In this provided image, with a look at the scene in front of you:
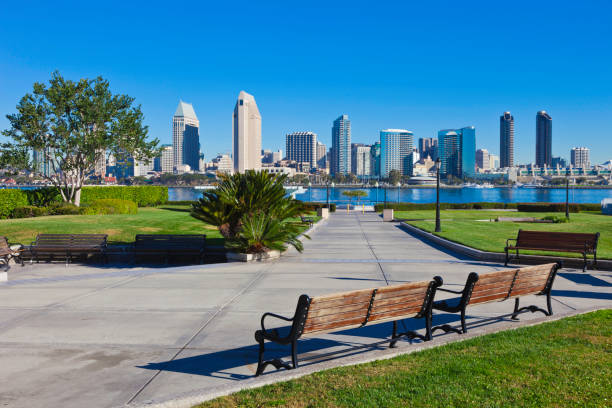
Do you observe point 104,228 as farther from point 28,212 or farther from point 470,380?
point 470,380

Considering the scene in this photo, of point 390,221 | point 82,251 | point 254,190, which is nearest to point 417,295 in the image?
point 254,190

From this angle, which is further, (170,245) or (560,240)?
(170,245)

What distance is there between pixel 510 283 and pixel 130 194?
138ft

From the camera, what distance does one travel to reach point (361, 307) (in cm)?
563

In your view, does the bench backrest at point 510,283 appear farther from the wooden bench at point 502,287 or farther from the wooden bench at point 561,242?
the wooden bench at point 561,242

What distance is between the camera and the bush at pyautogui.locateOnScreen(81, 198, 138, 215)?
1196 inches

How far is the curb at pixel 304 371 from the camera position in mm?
4211

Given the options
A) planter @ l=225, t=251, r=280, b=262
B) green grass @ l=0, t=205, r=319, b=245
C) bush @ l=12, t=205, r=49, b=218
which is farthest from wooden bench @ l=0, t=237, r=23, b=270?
bush @ l=12, t=205, r=49, b=218

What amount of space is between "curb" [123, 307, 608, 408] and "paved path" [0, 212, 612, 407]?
26 cm

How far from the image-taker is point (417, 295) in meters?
6.19

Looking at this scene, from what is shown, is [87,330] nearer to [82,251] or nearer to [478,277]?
[478,277]

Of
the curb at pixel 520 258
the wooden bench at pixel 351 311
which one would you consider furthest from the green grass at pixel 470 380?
the curb at pixel 520 258

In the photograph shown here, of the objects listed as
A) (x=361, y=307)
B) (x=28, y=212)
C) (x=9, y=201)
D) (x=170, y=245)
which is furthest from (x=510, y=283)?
(x=9, y=201)

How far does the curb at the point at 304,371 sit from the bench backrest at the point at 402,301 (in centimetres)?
42
